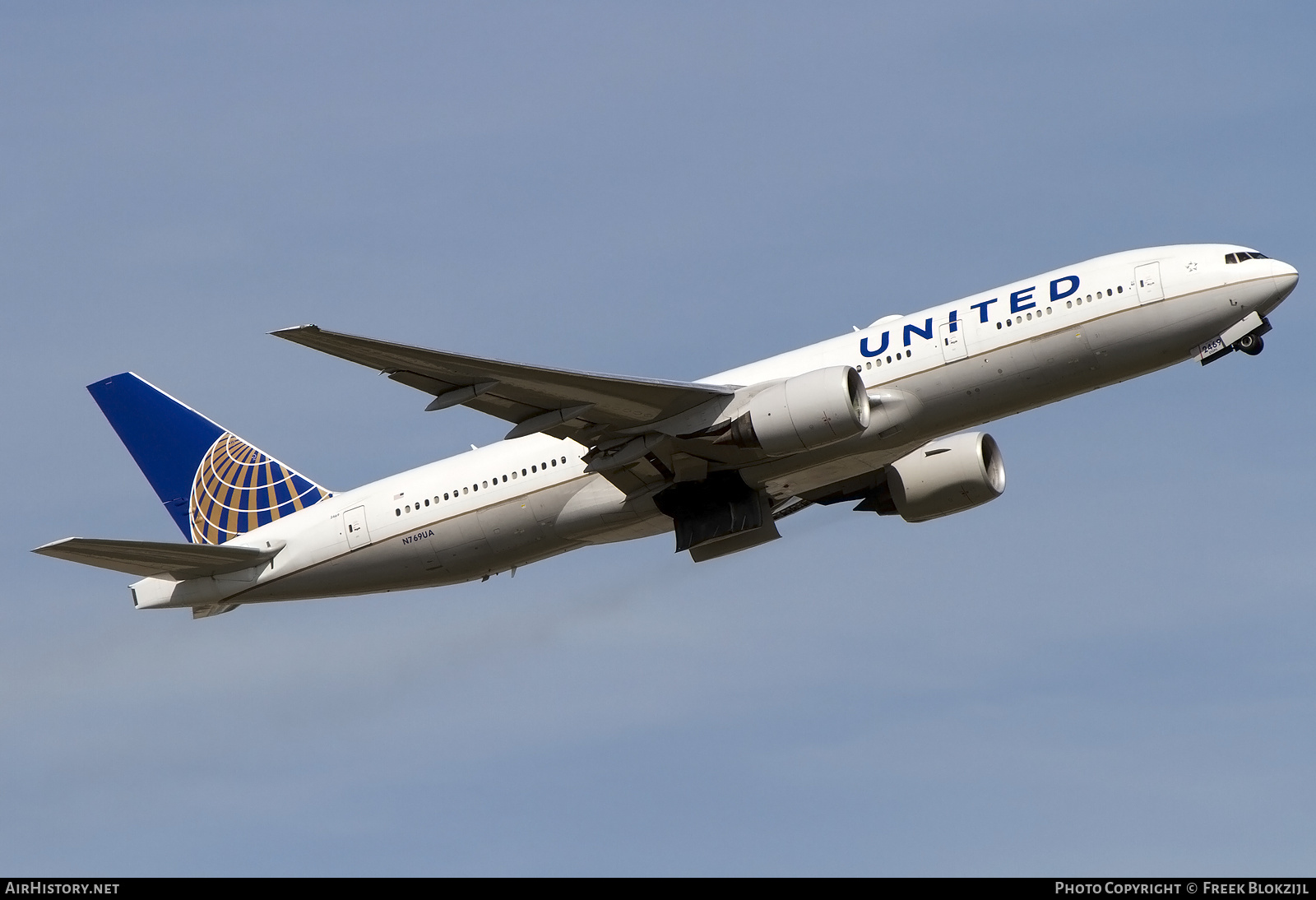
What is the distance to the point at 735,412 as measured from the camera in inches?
1516

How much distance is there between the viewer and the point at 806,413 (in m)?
37.3

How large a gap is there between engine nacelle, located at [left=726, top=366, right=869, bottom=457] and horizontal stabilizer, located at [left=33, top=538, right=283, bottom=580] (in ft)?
43.5

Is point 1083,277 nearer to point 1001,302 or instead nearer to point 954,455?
point 1001,302

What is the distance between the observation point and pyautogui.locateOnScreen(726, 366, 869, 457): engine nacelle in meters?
37.1

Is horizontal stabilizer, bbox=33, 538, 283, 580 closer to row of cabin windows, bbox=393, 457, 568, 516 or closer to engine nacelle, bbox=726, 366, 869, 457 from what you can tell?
row of cabin windows, bbox=393, 457, 568, 516

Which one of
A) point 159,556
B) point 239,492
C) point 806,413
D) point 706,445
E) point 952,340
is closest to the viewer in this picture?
point 806,413

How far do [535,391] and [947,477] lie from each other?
11617 millimetres

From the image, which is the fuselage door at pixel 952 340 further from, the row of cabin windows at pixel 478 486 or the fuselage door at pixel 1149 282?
the row of cabin windows at pixel 478 486

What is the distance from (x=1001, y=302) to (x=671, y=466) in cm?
854

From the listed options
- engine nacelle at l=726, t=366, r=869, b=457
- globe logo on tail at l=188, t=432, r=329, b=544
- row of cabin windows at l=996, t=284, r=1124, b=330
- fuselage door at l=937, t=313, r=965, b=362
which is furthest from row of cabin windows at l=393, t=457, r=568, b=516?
row of cabin windows at l=996, t=284, r=1124, b=330

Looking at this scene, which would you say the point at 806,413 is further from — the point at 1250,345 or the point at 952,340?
the point at 1250,345

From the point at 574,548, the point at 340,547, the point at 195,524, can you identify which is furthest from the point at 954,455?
the point at 195,524

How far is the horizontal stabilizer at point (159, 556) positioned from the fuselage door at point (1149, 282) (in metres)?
21.9

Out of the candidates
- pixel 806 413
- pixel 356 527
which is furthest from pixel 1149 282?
pixel 356 527
